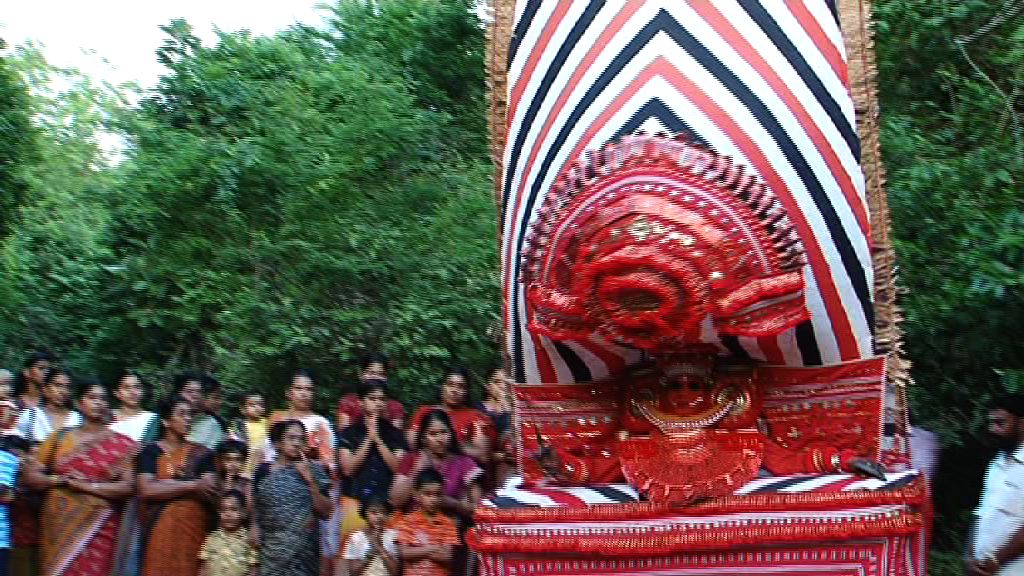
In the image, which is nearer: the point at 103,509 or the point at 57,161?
the point at 103,509

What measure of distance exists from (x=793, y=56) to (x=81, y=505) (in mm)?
4566

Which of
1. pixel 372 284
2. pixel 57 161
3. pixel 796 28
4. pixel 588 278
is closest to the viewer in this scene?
Answer: pixel 588 278

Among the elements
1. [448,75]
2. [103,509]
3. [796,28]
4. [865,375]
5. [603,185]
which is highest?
[448,75]

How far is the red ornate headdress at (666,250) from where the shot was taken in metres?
4.11

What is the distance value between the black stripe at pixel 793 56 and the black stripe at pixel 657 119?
387 mm

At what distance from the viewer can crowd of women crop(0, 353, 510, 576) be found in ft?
21.5

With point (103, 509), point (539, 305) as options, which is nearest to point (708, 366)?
point (539, 305)

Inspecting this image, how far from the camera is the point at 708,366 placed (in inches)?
181

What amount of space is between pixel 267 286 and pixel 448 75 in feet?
7.52

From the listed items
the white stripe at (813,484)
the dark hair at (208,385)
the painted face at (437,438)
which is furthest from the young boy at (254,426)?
the white stripe at (813,484)

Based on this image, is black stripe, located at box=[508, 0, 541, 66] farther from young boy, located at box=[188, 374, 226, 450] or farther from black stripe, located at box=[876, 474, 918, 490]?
young boy, located at box=[188, 374, 226, 450]

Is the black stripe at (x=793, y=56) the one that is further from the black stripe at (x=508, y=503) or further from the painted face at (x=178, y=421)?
the painted face at (x=178, y=421)

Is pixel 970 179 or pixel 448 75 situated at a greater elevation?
pixel 448 75

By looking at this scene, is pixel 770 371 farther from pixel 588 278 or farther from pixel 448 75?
pixel 448 75
